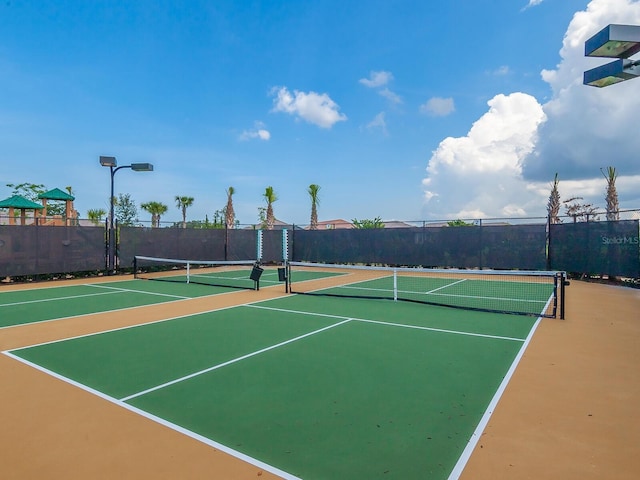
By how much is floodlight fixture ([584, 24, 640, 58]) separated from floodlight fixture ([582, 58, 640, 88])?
0.06 meters

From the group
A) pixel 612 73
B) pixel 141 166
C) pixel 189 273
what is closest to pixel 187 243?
pixel 189 273

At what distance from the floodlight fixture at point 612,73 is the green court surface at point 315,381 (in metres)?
2.82

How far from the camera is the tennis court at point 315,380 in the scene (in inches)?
112

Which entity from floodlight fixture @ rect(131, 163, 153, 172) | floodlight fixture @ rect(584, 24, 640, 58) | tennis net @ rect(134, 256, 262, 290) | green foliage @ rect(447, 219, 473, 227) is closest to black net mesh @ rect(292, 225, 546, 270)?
green foliage @ rect(447, 219, 473, 227)

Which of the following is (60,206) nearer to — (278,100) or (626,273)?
(278,100)

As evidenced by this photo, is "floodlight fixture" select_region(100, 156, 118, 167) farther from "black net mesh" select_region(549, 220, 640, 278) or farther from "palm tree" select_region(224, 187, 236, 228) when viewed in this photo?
"palm tree" select_region(224, 187, 236, 228)

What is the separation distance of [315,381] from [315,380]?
31 mm

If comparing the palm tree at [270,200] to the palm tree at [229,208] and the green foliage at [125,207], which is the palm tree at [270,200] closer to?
the palm tree at [229,208]

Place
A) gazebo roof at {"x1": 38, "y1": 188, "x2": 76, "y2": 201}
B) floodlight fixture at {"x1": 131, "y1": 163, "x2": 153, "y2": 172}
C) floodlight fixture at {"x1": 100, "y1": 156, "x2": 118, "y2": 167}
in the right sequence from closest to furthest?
floodlight fixture at {"x1": 100, "y1": 156, "x2": 118, "y2": 167}
floodlight fixture at {"x1": 131, "y1": 163, "x2": 153, "y2": 172}
gazebo roof at {"x1": 38, "y1": 188, "x2": 76, "y2": 201}

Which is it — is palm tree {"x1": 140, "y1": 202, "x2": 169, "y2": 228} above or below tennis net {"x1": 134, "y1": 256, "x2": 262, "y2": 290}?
above

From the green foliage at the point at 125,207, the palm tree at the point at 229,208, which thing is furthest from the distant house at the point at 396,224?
the green foliage at the point at 125,207

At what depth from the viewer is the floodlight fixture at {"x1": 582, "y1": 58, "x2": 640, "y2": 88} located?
103 inches

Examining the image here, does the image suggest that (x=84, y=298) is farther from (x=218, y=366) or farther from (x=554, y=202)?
(x=554, y=202)

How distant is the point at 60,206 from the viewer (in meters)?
Result: 34.6
